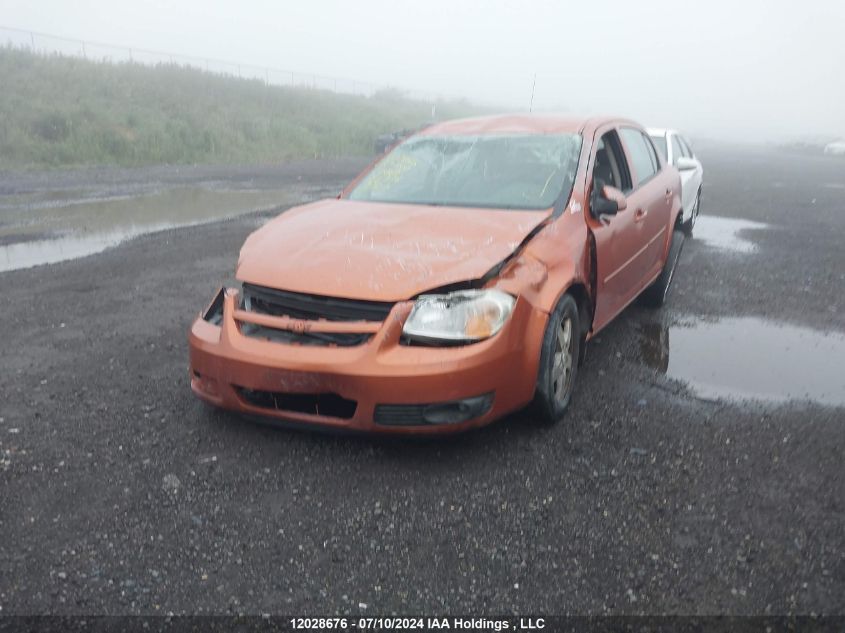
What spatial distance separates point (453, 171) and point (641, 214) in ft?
4.75

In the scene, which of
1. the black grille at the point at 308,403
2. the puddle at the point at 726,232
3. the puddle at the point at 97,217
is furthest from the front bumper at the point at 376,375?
the puddle at the point at 726,232

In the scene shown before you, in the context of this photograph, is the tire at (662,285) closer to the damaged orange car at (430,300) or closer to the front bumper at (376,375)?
the damaged orange car at (430,300)

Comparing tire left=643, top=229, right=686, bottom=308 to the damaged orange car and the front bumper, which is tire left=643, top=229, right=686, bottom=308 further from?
the front bumper

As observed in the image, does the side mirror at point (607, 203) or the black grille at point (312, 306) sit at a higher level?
the side mirror at point (607, 203)

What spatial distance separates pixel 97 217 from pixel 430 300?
1001 centimetres

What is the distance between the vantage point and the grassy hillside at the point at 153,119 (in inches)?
872

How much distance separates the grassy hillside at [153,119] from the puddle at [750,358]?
63.4ft

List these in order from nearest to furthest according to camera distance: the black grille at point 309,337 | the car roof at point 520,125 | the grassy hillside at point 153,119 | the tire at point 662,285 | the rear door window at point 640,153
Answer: the black grille at point 309,337 < the car roof at point 520,125 < the rear door window at point 640,153 < the tire at point 662,285 < the grassy hillside at point 153,119

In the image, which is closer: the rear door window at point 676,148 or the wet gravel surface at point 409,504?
the wet gravel surface at point 409,504

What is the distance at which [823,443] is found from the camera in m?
3.78

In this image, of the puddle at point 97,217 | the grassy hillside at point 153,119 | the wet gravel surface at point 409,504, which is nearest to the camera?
the wet gravel surface at point 409,504

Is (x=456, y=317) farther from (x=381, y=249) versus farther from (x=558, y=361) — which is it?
(x=558, y=361)

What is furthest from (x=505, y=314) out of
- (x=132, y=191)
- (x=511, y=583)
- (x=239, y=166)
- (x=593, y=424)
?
(x=239, y=166)

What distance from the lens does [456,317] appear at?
3.33 m
